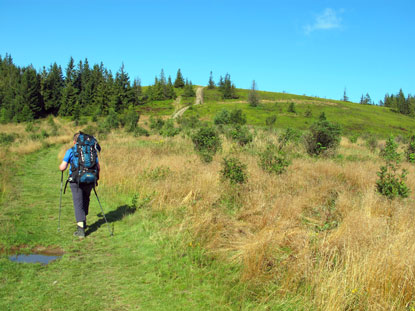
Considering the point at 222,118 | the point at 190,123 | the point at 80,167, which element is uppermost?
the point at 222,118

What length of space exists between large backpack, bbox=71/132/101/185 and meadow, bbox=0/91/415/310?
1.09 metres

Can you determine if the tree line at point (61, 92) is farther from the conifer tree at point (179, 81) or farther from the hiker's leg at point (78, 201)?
the hiker's leg at point (78, 201)

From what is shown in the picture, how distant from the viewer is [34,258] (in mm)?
4641

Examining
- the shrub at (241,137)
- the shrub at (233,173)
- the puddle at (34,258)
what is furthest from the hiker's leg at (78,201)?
the shrub at (241,137)

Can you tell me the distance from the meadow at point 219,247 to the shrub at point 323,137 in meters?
6.83

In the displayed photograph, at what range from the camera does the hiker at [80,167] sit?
18.1 ft

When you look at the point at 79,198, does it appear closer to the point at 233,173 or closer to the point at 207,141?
the point at 233,173

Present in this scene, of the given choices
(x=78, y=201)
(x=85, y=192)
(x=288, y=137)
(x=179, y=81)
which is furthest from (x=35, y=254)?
(x=179, y=81)

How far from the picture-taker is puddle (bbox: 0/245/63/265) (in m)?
4.56

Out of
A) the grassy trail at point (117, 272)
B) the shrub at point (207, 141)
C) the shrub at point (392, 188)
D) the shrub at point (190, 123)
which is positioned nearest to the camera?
the grassy trail at point (117, 272)

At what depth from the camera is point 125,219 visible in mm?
6598

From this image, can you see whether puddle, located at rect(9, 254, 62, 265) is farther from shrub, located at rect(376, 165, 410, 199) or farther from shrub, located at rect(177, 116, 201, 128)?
shrub, located at rect(177, 116, 201, 128)

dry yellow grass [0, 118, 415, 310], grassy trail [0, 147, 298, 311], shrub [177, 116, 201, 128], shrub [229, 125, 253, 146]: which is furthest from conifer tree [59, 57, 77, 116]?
grassy trail [0, 147, 298, 311]

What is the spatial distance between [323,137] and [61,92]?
6858 centimetres
